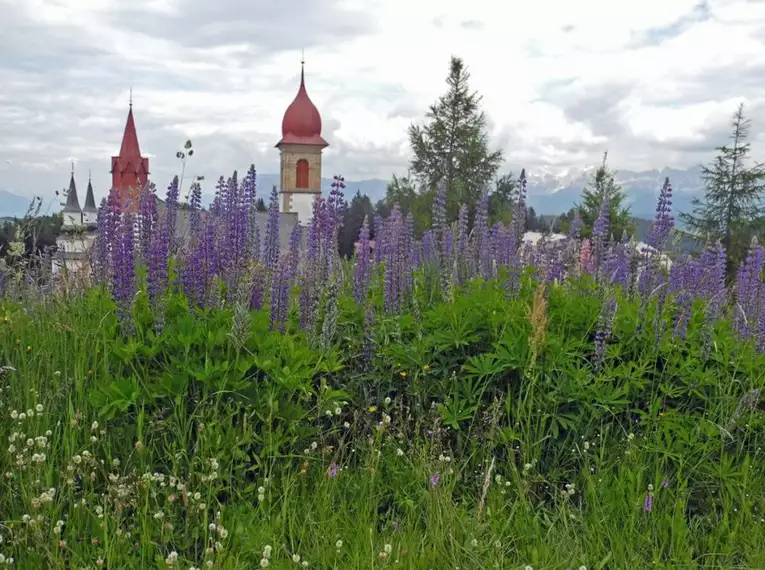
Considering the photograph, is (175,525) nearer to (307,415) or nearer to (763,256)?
(307,415)

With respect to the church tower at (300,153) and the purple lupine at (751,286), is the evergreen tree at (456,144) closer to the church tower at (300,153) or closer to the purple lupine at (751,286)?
the church tower at (300,153)

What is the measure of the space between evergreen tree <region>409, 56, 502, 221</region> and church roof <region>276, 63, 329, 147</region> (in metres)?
13.6

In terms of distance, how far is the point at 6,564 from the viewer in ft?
9.82

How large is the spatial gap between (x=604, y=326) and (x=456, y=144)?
4105 centimetres

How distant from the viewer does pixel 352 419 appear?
4309 millimetres

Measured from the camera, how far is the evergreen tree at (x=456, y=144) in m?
43.1

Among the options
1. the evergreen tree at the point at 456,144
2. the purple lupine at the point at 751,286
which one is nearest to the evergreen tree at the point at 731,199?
the evergreen tree at the point at 456,144

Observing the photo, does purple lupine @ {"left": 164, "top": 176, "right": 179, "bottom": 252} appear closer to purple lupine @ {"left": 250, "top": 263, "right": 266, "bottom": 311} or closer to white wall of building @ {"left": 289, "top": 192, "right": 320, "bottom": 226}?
purple lupine @ {"left": 250, "top": 263, "right": 266, "bottom": 311}

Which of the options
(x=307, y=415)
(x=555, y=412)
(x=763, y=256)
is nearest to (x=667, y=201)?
(x=763, y=256)

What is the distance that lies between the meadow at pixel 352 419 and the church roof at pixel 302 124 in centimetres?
5145

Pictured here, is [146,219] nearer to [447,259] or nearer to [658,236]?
[447,259]

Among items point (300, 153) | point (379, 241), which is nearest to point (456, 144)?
point (300, 153)

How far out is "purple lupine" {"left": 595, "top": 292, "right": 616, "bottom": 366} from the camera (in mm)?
4102

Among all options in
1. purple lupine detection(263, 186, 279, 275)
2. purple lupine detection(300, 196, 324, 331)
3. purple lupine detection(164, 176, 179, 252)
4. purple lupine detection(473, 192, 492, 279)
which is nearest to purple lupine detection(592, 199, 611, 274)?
purple lupine detection(473, 192, 492, 279)
